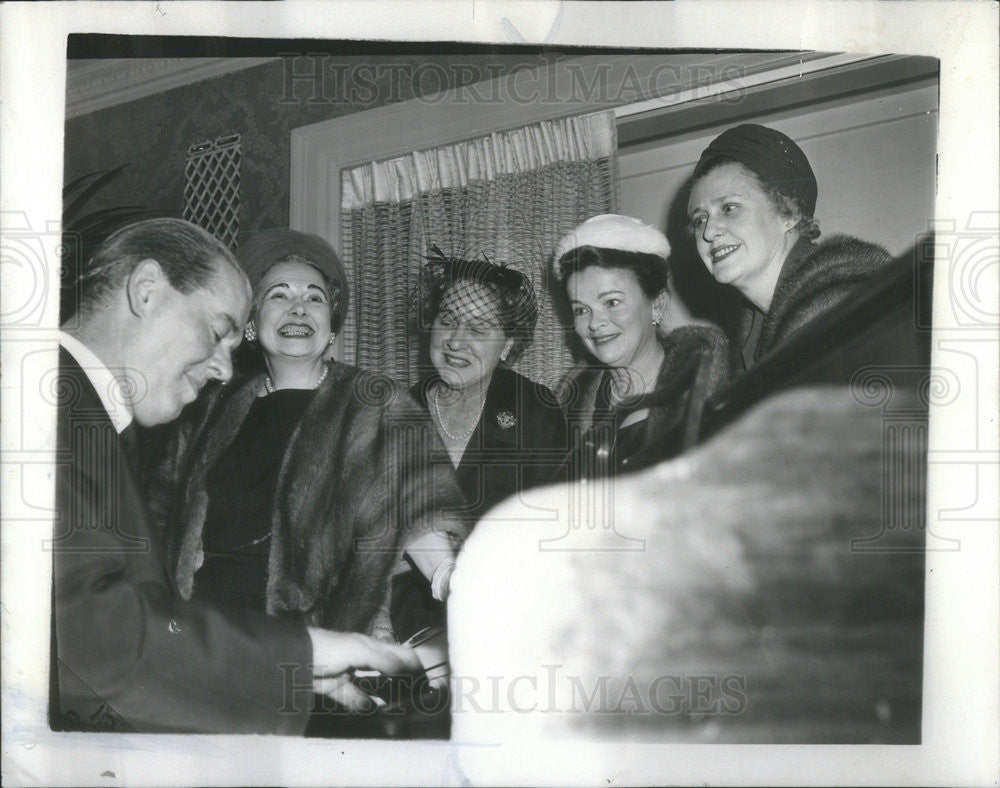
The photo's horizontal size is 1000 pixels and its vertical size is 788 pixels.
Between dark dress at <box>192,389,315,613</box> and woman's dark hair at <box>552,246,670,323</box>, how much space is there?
584 millimetres

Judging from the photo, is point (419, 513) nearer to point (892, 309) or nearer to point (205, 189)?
point (205, 189)

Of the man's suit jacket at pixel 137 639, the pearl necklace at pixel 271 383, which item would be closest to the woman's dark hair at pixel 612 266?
the pearl necklace at pixel 271 383

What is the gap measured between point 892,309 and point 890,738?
35.3 inches

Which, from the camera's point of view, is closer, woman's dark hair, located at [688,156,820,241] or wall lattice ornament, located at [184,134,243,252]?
woman's dark hair, located at [688,156,820,241]

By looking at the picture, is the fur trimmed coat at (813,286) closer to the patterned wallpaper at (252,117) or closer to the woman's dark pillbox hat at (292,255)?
the patterned wallpaper at (252,117)

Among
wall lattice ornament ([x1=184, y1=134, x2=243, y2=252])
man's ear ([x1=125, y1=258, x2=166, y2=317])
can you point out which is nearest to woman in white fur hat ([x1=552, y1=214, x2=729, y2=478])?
wall lattice ornament ([x1=184, y1=134, x2=243, y2=252])

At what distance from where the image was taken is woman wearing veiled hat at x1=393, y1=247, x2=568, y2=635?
2.04m

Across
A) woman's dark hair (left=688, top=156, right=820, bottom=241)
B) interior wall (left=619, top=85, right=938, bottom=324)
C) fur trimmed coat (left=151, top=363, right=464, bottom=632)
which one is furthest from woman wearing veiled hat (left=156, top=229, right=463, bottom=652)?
woman's dark hair (left=688, top=156, right=820, bottom=241)

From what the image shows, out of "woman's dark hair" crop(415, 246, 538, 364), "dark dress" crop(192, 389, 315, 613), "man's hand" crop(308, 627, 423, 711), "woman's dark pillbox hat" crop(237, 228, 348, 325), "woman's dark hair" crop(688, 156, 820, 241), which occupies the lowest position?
"man's hand" crop(308, 627, 423, 711)

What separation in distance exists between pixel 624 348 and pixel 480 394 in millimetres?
324

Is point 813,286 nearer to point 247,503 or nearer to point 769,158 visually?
point 769,158

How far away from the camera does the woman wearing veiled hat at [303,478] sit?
2.04m

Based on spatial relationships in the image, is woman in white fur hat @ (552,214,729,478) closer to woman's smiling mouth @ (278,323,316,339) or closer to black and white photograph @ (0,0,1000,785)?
black and white photograph @ (0,0,1000,785)

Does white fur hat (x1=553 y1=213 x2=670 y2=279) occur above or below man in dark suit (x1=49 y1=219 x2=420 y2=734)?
above
